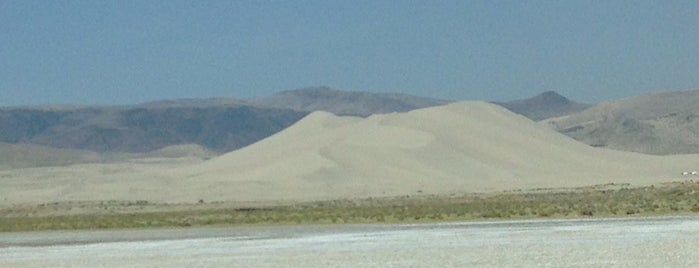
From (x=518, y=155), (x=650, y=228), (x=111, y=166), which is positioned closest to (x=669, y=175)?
(x=518, y=155)

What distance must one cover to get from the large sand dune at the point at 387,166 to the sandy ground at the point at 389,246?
42050 mm

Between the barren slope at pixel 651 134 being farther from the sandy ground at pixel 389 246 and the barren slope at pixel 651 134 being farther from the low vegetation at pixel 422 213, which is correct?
the sandy ground at pixel 389 246

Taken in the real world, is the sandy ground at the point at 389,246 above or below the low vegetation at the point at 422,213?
below

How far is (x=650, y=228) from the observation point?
124 ft

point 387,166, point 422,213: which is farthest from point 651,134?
point 422,213

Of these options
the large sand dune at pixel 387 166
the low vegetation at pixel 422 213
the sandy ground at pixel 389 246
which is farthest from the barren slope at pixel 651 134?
the sandy ground at pixel 389 246

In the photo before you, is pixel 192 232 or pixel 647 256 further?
pixel 192 232

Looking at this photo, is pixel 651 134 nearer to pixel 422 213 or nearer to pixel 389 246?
pixel 422 213

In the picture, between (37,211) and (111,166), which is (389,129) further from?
(37,211)

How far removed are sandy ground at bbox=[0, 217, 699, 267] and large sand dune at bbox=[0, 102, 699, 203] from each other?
4205 cm

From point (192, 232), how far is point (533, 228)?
11745 millimetres

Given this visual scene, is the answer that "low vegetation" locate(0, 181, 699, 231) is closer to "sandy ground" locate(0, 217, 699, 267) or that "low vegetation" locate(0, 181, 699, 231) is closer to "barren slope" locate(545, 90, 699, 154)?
"sandy ground" locate(0, 217, 699, 267)

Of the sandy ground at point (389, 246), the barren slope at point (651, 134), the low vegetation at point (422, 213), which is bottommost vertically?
the sandy ground at point (389, 246)

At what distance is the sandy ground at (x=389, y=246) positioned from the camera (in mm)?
28078
